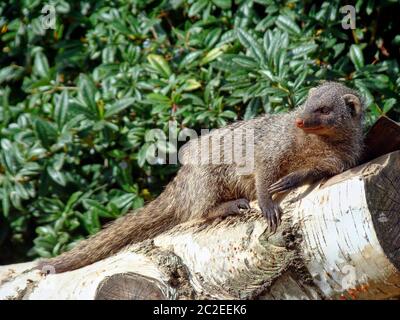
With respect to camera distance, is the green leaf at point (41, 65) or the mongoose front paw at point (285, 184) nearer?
the mongoose front paw at point (285, 184)

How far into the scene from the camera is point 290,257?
8.87ft

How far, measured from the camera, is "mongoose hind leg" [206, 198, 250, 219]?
3218 millimetres

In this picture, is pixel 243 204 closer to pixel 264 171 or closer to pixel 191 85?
pixel 264 171

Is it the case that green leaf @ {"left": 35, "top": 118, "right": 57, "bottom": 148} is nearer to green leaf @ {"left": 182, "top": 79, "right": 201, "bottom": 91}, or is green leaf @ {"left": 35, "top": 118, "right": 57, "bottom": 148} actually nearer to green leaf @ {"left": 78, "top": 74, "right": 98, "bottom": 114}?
green leaf @ {"left": 78, "top": 74, "right": 98, "bottom": 114}

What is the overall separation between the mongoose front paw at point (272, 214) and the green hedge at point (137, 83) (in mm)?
982

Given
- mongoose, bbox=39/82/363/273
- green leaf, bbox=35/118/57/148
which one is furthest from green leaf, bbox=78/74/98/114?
mongoose, bbox=39/82/363/273

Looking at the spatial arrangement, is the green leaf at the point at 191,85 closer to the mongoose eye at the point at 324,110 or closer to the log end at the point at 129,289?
the mongoose eye at the point at 324,110

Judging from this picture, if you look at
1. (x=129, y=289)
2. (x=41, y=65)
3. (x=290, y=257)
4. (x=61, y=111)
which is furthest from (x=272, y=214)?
(x=41, y=65)

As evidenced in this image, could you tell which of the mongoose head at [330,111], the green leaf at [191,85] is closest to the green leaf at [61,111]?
the green leaf at [191,85]

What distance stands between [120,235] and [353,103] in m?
1.22

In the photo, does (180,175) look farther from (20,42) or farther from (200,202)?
(20,42)

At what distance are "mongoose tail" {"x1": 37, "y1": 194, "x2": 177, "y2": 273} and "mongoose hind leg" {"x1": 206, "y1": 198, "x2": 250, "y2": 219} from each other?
0.86 ft

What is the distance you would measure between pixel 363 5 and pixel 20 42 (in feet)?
7.13

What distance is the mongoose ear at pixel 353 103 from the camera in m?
3.31
